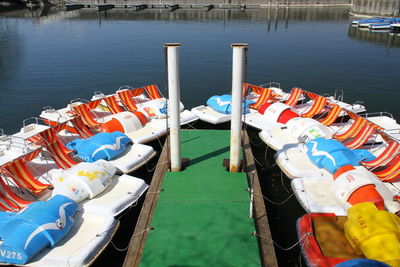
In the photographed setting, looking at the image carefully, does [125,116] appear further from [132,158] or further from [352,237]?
[352,237]

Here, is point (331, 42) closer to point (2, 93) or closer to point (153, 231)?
point (2, 93)

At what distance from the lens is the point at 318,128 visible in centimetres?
1655

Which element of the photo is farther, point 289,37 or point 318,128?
point 289,37

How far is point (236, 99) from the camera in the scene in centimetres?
1183

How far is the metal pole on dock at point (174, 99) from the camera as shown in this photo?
11.5 m

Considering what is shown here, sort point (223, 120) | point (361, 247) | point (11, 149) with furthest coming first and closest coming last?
1. point (223, 120)
2. point (11, 149)
3. point (361, 247)

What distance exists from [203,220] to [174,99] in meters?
4.56

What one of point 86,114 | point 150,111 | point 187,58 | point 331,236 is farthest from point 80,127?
point 187,58

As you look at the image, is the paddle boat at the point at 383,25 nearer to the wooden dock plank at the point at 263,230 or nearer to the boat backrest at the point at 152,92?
the boat backrest at the point at 152,92

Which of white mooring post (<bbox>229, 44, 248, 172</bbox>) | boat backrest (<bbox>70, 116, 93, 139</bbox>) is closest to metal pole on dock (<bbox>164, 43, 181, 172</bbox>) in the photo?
white mooring post (<bbox>229, 44, 248, 172</bbox>)

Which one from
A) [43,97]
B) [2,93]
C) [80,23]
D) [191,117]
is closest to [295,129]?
[191,117]

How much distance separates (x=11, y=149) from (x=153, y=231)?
1028cm

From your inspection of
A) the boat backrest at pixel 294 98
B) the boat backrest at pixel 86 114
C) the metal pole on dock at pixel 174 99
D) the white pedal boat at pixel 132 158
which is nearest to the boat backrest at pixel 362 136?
the boat backrest at pixel 294 98

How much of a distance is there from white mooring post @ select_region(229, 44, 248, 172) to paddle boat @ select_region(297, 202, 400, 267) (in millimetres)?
3409
